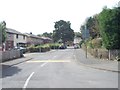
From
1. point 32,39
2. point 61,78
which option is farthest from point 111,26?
point 32,39

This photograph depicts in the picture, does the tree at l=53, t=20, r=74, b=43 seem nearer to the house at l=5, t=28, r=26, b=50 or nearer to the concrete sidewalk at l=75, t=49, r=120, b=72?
the house at l=5, t=28, r=26, b=50

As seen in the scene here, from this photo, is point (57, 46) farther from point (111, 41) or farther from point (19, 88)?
point (19, 88)

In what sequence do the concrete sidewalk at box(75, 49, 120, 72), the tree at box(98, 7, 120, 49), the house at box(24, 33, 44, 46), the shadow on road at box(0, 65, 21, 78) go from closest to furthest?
the shadow on road at box(0, 65, 21, 78), the concrete sidewalk at box(75, 49, 120, 72), the tree at box(98, 7, 120, 49), the house at box(24, 33, 44, 46)

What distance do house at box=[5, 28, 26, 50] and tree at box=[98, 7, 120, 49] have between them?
4555cm

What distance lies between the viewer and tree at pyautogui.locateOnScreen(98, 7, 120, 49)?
28.6 metres

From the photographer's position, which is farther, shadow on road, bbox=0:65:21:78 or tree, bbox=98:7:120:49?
tree, bbox=98:7:120:49

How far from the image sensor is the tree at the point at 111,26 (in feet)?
93.9

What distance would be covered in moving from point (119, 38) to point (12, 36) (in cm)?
5534

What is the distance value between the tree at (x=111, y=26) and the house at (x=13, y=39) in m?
45.5

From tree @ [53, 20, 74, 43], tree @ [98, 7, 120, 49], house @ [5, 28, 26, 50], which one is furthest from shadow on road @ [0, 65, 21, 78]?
tree @ [53, 20, 74, 43]

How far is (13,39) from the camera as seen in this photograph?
3223 inches

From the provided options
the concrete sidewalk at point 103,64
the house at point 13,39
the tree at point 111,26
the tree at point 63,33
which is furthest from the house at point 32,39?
the concrete sidewalk at point 103,64

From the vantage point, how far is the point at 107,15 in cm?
2917

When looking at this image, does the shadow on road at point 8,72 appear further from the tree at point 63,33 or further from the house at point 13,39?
the tree at point 63,33
